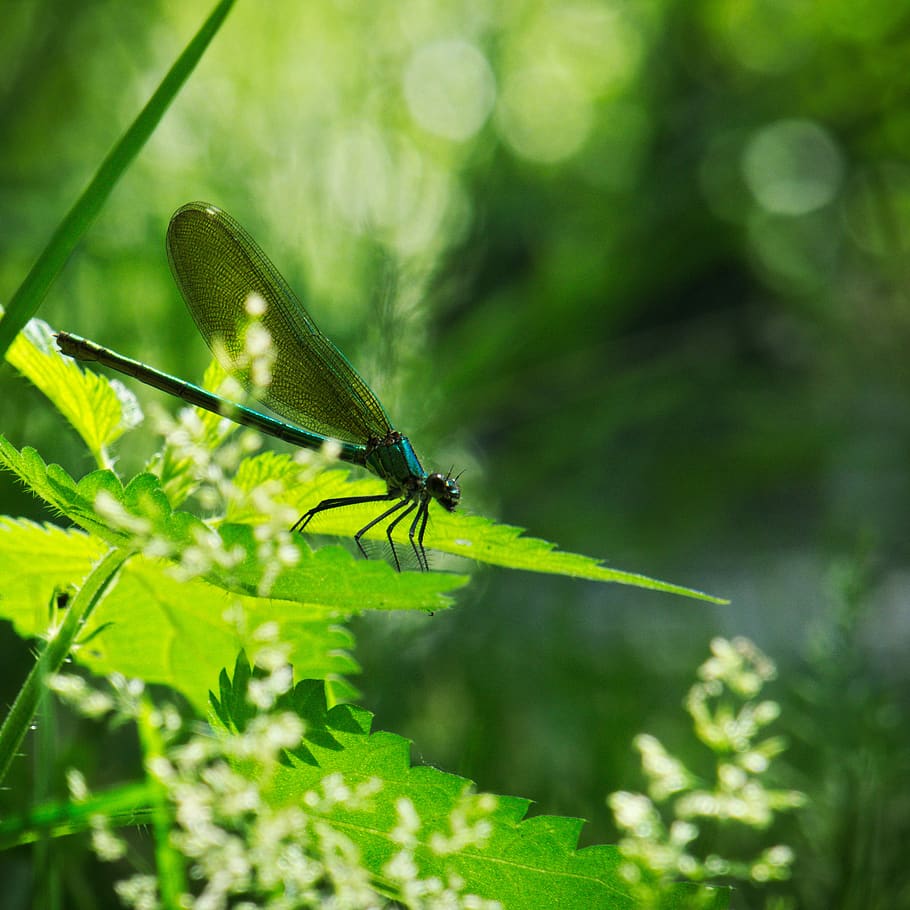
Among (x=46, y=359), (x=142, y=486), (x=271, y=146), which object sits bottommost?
(x=142, y=486)

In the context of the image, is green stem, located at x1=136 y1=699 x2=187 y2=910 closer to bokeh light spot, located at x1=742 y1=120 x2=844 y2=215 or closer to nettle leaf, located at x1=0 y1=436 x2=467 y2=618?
nettle leaf, located at x1=0 y1=436 x2=467 y2=618

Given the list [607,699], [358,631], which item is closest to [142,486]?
[358,631]

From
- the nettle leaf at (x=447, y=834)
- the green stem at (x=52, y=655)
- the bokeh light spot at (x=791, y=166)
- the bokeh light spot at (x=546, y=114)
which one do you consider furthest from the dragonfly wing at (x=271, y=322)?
the bokeh light spot at (x=791, y=166)

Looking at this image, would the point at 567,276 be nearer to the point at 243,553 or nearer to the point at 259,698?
the point at 243,553

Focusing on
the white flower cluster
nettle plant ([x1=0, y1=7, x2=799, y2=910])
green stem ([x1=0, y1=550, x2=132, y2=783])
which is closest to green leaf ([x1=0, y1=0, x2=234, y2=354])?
nettle plant ([x1=0, y1=7, x2=799, y2=910])

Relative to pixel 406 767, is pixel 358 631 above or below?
above

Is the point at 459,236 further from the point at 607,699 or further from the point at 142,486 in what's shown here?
the point at 142,486

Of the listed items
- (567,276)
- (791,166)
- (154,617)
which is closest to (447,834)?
(154,617)

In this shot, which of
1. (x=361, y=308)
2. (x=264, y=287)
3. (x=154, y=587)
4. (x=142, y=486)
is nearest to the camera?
(x=142, y=486)
